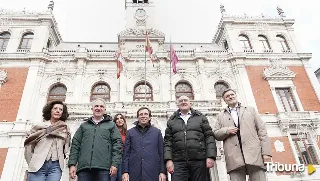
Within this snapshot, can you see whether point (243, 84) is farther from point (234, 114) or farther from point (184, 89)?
point (234, 114)

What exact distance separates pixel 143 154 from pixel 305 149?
16.7m

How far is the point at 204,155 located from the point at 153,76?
1574 centimetres

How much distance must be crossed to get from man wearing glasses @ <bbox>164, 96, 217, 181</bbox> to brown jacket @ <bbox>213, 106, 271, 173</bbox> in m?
0.37

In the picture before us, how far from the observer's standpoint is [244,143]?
19.1 ft

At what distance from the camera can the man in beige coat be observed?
5.69m

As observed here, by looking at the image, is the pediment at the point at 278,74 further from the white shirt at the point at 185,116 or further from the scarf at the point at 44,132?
the scarf at the point at 44,132

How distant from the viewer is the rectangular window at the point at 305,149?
17748 mm

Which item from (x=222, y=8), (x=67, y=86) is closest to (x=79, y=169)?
(x=67, y=86)

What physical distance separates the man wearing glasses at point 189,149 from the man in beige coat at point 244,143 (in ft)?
1.39

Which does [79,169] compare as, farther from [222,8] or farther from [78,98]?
[222,8]

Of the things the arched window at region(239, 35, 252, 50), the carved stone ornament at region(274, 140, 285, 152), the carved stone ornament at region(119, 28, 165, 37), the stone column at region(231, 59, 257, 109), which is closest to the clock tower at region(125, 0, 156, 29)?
the carved stone ornament at region(119, 28, 165, 37)

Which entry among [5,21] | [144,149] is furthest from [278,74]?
[5,21]

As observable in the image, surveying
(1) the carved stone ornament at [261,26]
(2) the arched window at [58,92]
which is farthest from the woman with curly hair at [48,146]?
(1) the carved stone ornament at [261,26]

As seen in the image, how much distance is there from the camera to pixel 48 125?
567cm
